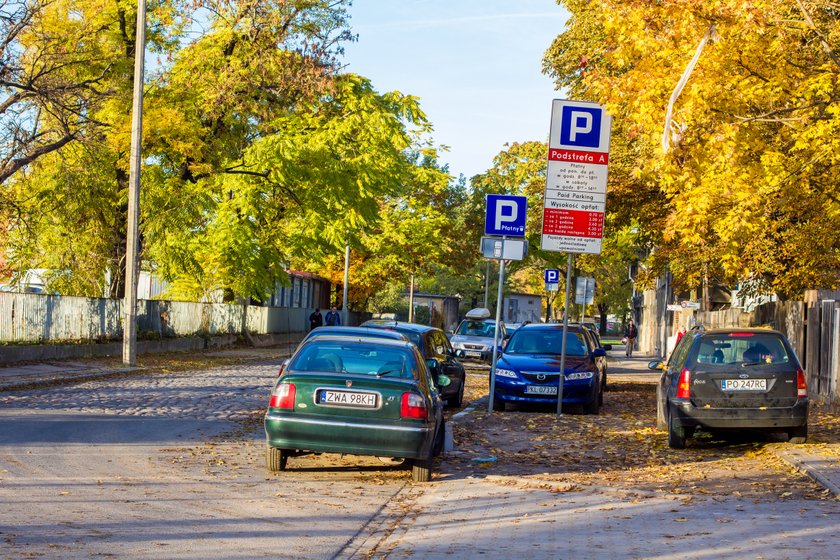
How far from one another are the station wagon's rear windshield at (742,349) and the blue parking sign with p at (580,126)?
16.1ft

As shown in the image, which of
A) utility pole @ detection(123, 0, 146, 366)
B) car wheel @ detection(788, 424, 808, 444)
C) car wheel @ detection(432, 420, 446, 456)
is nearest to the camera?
car wheel @ detection(432, 420, 446, 456)

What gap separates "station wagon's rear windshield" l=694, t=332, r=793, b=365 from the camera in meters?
14.1

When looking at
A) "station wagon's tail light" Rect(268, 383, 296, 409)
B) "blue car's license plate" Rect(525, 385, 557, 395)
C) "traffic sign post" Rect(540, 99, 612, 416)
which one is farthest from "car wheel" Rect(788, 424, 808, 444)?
"station wagon's tail light" Rect(268, 383, 296, 409)

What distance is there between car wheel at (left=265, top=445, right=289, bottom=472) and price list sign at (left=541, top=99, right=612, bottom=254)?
26.2 ft

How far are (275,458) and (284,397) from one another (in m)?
0.74

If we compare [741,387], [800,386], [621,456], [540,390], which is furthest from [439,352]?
[800,386]

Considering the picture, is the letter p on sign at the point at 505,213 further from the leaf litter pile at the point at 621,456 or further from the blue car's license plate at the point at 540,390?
the leaf litter pile at the point at 621,456

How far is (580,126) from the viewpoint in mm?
18219

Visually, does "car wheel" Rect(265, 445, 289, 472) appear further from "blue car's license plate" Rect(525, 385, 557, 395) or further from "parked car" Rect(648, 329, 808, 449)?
"blue car's license plate" Rect(525, 385, 557, 395)

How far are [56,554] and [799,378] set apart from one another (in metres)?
9.67

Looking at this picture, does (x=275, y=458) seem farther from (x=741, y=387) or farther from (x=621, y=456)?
(x=741, y=387)

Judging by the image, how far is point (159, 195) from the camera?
3409cm

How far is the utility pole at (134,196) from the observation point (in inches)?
1086

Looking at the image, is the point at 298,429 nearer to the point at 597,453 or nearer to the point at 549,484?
the point at 549,484
